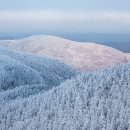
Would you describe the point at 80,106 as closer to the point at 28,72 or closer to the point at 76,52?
the point at 28,72

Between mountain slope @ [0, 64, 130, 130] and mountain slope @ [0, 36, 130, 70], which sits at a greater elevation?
mountain slope @ [0, 64, 130, 130]

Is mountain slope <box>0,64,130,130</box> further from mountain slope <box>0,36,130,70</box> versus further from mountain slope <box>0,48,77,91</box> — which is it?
mountain slope <box>0,36,130,70</box>

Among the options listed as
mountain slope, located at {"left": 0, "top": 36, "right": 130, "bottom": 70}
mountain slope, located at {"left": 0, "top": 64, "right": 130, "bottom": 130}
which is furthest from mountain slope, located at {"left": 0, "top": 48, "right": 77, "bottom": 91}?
mountain slope, located at {"left": 0, "top": 36, "right": 130, "bottom": 70}

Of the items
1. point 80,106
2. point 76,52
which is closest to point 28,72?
point 80,106

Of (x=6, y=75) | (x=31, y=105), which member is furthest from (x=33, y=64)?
(x=31, y=105)

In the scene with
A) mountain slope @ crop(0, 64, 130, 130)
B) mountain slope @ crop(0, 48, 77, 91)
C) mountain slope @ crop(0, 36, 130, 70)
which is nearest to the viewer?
mountain slope @ crop(0, 64, 130, 130)

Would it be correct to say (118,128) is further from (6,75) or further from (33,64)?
(33,64)
